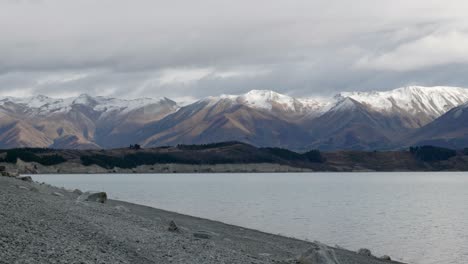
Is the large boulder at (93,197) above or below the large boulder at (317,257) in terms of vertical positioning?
above

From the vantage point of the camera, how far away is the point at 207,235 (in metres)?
47.4

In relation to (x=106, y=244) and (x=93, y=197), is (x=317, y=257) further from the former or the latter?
(x=93, y=197)

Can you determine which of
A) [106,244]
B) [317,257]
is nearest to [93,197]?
[106,244]

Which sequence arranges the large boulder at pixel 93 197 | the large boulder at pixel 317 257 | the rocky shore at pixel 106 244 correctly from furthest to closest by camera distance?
the large boulder at pixel 93 197, the large boulder at pixel 317 257, the rocky shore at pixel 106 244

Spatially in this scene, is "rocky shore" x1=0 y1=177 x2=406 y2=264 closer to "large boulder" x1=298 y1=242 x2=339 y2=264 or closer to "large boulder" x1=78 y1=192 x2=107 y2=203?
"large boulder" x1=298 y1=242 x2=339 y2=264

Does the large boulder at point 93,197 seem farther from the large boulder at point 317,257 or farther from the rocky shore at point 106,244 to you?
the large boulder at point 317,257

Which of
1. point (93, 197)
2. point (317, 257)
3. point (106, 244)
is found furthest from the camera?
point (93, 197)

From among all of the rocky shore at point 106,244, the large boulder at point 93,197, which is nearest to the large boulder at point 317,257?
the rocky shore at point 106,244

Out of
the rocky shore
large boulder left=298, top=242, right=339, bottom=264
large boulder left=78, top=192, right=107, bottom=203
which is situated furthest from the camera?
large boulder left=78, top=192, right=107, bottom=203

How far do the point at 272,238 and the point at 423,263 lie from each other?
1351cm

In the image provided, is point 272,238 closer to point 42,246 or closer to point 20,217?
point 20,217

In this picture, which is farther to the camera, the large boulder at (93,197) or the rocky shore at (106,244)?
the large boulder at (93,197)

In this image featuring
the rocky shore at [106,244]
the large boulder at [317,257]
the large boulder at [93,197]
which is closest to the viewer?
the rocky shore at [106,244]

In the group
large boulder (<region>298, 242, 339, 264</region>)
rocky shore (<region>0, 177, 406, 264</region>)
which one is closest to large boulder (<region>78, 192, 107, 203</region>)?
rocky shore (<region>0, 177, 406, 264</region>)
